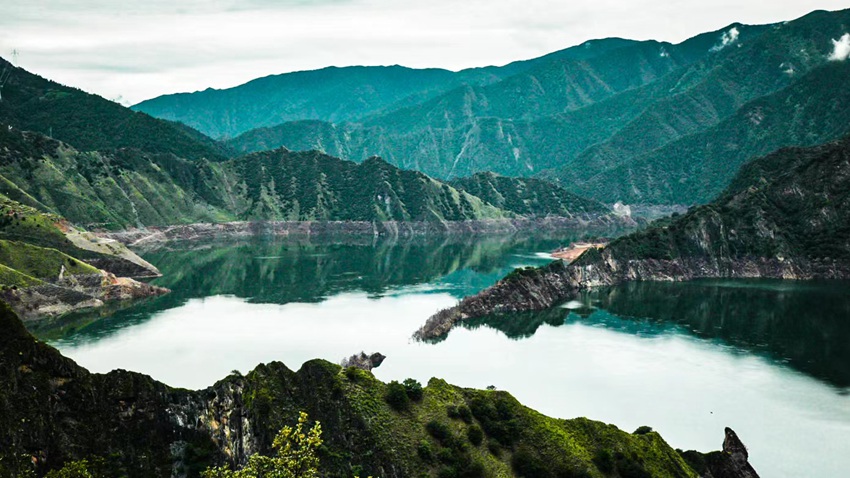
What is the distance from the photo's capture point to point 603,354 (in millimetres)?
146875

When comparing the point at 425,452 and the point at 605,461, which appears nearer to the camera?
A: the point at 425,452

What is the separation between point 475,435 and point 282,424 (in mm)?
19536

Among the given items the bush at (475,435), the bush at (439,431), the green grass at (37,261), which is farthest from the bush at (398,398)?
the green grass at (37,261)

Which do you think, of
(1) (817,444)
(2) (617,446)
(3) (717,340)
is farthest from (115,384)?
(3) (717,340)

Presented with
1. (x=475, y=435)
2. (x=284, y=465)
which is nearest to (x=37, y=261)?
(x=475, y=435)

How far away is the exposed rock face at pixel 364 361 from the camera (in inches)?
5074

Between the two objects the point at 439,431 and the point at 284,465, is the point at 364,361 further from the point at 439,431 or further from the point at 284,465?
the point at 284,465

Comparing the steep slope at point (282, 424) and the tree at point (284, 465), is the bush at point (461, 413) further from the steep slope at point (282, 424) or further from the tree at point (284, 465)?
the tree at point (284, 465)

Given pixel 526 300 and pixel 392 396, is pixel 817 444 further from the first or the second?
pixel 526 300

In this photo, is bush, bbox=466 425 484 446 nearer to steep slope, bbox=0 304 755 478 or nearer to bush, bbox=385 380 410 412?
steep slope, bbox=0 304 755 478

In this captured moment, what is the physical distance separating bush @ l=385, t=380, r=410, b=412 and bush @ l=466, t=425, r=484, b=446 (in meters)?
7.41

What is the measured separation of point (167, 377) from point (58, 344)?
129ft

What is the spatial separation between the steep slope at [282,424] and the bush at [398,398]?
54 centimetres

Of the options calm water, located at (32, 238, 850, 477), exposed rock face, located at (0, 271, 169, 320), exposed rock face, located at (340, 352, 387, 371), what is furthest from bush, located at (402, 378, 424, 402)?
exposed rock face, located at (0, 271, 169, 320)
